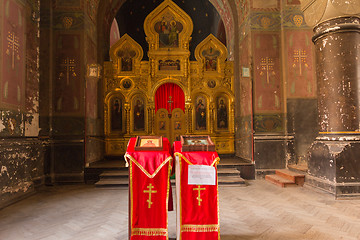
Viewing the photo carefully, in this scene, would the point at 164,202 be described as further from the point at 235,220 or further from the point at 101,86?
the point at 101,86

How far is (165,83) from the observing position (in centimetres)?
907

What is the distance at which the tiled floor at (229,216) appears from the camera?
310 centimetres

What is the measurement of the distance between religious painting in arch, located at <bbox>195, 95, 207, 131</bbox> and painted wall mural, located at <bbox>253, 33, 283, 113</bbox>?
2208 mm

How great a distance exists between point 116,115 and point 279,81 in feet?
18.3

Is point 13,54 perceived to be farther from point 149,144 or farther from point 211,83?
point 211,83

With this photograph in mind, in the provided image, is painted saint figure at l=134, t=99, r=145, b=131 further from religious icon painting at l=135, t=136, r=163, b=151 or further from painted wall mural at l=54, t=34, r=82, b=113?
religious icon painting at l=135, t=136, r=163, b=151

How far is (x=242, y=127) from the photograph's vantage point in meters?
8.04

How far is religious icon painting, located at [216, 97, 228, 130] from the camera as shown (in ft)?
29.2

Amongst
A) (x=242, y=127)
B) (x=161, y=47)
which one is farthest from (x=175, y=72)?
(x=242, y=127)

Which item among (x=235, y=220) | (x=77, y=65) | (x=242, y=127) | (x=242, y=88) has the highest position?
(x=77, y=65)

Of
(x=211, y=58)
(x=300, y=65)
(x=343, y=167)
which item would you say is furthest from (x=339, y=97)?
(x=211, y=58)

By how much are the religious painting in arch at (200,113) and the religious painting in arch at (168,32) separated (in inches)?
86.8

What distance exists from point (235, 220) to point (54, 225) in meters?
2.60

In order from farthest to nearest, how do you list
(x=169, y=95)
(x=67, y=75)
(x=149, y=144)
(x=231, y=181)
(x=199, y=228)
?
1. (x=169, y=95)
2. (x=67, y=75)
3. (x=231, y=181)
4. (x=149, y=144)
5. (x=199, y=228)
